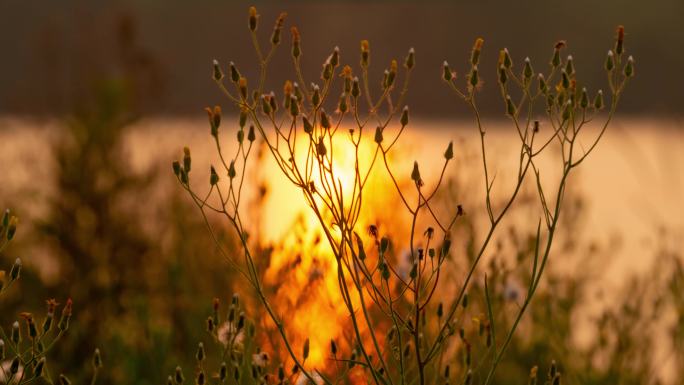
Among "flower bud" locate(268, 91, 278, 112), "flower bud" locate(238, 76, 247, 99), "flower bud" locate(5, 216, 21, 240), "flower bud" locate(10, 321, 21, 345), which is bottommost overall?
"flower bud" locate(10, 321, 21, 345)

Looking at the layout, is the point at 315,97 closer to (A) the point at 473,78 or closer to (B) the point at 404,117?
(B) the point at 404,117

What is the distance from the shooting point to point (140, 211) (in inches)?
236

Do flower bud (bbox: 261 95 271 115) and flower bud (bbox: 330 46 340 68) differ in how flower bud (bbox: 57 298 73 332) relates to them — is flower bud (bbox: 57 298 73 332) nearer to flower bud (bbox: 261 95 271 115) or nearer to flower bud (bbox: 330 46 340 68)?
flower bud (bbox: 261 95 271 115)

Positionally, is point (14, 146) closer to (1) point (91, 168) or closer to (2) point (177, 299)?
(1) point (91, 168)

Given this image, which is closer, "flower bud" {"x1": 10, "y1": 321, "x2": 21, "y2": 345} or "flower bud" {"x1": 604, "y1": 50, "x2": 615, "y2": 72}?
"flower bud" {"x1": 10, "y1": 321, "x2": 21, "y2": 345}

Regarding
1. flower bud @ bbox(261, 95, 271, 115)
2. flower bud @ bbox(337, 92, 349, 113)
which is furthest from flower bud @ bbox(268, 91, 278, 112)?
flower bud @ bbox(337, 92, 349, 113)

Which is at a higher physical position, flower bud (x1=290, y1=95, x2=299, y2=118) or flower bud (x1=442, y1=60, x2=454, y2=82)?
flower bud (x1=442, y1=60, x2=454, y2=82)

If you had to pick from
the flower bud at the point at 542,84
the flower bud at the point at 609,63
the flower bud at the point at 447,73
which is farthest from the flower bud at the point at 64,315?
the flower bud at the point at 609,63

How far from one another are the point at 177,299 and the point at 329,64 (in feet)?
10.8

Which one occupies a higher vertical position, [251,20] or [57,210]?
[251,20]

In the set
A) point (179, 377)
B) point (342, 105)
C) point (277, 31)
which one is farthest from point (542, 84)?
point (179, 377)

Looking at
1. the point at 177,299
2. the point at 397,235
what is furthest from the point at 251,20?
the point at 177,299

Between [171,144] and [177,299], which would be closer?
[177,299]

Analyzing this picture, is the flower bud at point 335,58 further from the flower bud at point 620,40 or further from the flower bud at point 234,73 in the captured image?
the flower bud at point 620,40
